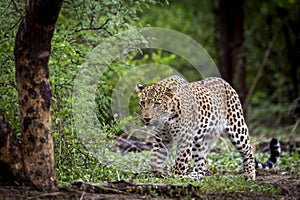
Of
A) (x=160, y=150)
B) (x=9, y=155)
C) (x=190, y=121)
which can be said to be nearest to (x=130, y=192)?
(x=9, y=155)

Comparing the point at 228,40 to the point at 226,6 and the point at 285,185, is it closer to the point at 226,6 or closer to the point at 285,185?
the point at 226,6

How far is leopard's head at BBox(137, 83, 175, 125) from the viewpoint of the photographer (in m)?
8.62

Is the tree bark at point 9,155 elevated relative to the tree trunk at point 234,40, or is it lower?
lower

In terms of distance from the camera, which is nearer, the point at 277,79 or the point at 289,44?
the point at 289,44

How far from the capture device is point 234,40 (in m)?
17.5

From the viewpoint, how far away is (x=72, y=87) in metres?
8.07

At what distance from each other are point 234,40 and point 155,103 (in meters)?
9.23

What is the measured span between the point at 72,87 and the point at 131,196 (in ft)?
7.16

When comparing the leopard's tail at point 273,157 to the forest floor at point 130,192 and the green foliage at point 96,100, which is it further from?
the forest floor at point 130,192

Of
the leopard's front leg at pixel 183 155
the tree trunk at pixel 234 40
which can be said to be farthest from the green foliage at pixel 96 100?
the tree trunk at pixel 234 40

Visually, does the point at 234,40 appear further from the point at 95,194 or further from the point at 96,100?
the point at 95,194

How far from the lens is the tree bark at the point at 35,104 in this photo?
6.19 metres

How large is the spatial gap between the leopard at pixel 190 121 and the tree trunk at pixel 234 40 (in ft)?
25.3

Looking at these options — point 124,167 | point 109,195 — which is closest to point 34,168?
point 109,195
